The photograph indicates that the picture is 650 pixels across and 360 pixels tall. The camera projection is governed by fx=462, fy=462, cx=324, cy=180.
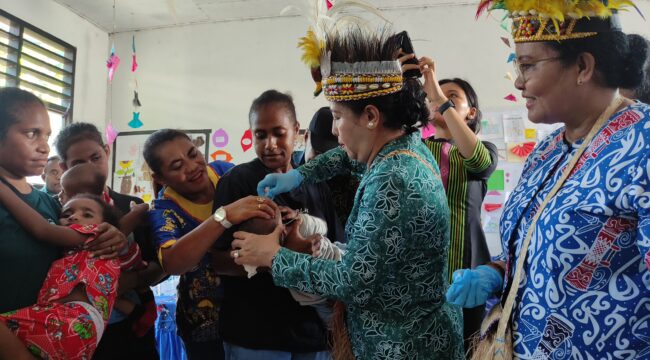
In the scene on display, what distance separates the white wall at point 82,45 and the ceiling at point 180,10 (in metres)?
0.11

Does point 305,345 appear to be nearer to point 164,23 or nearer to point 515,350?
point 515,350

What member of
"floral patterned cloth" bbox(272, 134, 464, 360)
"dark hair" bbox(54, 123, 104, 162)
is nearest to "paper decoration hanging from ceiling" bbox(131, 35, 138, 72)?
"dark hair" bbox(54, 123, 104, 162)

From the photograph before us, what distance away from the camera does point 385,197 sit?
1.16m

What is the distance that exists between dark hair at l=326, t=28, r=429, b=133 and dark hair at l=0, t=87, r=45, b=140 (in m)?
1.11

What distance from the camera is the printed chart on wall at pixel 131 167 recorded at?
5.09 metres

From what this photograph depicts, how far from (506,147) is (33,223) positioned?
3969 millimetres

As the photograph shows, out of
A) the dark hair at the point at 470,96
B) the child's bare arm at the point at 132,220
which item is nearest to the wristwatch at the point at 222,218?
the child's bare arm at the point at 132,220

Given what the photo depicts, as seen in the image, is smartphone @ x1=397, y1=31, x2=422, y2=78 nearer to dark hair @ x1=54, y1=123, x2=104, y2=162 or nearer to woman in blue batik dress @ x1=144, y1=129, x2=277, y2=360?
woman in blue batik dress @ x1=144, y1=129, x2=277, y2=360

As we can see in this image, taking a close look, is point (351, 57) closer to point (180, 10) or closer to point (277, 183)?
point (277, 183)

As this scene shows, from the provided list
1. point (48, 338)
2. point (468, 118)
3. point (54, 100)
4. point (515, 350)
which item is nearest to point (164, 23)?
point (54, 100)

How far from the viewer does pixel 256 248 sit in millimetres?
1311

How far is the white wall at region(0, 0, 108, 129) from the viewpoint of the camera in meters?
4.34

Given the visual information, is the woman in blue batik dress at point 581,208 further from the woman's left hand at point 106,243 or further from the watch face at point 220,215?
the woman's left hand at point 106,243

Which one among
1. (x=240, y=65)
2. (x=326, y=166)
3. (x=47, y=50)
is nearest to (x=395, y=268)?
(x=326, y=166)
